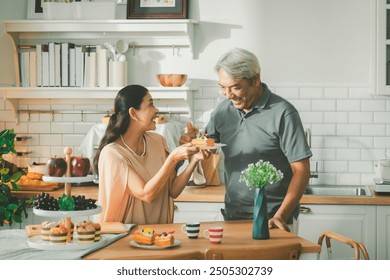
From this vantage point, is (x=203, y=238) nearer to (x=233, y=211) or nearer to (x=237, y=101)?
(x=233, y=211)

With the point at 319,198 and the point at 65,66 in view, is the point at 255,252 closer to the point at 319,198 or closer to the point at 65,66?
the point at 319,198

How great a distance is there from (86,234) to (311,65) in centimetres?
220

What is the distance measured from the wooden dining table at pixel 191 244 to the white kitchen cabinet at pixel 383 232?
3.99 ft

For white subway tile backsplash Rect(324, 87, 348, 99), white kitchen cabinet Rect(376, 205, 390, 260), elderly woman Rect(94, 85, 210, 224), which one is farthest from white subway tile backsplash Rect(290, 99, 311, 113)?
elderly woman Rect(94, 85, 210, 224)

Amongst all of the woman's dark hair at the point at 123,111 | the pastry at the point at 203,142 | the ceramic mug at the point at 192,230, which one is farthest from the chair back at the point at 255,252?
the woman's dark hair at the point at 123,111

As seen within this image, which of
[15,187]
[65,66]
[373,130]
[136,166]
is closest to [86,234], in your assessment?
[136,166]

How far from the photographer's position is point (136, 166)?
301 centimetres

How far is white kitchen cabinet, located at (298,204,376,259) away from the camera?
3.88 m

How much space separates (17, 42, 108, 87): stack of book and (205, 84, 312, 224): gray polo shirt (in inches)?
55.1

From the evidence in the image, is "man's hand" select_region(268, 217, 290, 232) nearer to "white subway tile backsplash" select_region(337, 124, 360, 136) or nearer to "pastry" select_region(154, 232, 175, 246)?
"pastry" select_region(154, 232, 175, 246)
